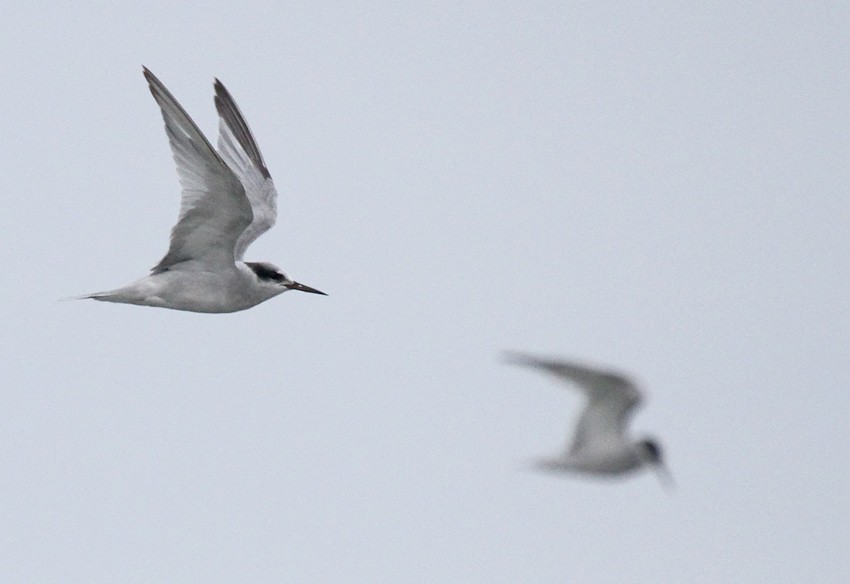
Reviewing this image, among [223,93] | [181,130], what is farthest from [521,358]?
[223,93]

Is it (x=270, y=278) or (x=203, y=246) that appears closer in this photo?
(x=203, y=246)

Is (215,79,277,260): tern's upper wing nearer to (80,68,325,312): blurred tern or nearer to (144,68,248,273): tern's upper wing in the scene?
(80,68,325,312): blurred tern

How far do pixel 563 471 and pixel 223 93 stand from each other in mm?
8409

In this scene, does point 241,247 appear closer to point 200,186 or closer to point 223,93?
point 200,186

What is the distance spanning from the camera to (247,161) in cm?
1878

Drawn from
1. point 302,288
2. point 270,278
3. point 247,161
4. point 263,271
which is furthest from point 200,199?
point 247,161

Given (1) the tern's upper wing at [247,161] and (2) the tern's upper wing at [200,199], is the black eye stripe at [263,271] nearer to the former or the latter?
(2) the tern's upper wing at [200,199]

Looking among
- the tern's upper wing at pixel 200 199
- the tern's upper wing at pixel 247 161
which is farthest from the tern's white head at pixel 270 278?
the tern's upper wing at pixel 247 161

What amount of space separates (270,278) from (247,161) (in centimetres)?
261

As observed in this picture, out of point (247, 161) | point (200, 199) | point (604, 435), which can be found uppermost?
point (247, 161)

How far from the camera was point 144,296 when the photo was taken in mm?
15789

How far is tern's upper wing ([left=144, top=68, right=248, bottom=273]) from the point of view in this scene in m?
14.7

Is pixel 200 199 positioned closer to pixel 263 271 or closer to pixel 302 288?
pixel 263 271

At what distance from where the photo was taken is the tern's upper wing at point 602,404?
12.2 m
